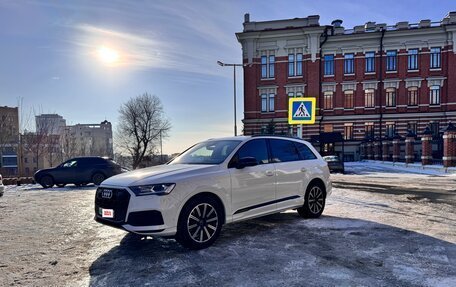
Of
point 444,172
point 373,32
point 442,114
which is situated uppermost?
point 373,32

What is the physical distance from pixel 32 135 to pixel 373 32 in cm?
3990

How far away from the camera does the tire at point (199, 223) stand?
504 centimetres

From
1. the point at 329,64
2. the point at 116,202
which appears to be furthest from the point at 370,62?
the point at 116,202

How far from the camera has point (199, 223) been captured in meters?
5.25

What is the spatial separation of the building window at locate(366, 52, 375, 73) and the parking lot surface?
37752 millimetres

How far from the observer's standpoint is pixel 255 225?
6.86 metres

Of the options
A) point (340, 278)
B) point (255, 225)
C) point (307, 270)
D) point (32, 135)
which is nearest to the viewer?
point (340, 278)

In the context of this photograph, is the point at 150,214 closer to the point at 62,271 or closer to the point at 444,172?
the point at 62,271

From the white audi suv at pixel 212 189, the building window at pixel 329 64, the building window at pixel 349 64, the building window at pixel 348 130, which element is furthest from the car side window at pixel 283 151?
the building window at pixel 349 64

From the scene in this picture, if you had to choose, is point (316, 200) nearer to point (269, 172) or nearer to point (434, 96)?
point (269, 172)

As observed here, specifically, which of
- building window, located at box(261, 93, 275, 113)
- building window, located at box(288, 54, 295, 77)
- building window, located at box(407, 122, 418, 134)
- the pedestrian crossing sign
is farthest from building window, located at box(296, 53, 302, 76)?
the pedestrian crossing sign

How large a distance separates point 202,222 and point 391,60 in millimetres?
43427

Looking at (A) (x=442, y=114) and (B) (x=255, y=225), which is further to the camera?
(A) (x=442, y=114)

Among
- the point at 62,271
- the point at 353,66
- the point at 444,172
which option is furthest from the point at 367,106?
the point at 62,271
